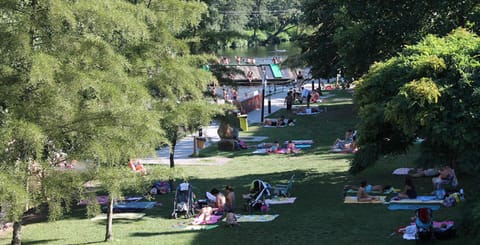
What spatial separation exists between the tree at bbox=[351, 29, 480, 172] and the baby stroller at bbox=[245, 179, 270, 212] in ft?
14.2

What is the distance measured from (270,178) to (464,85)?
34.6 ft

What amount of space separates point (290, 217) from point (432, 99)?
567 cm

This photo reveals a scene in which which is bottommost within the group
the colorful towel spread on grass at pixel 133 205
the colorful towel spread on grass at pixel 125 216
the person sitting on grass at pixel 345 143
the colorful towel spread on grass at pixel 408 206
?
the colorful towel spread on grass at pixel 125 216

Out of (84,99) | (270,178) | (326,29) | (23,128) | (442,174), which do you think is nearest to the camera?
(23,128)

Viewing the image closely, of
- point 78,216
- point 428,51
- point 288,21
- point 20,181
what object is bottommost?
point 78,216

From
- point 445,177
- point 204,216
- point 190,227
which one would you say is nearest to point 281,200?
point 204,216

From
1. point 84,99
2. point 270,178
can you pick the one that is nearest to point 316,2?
point 270,178

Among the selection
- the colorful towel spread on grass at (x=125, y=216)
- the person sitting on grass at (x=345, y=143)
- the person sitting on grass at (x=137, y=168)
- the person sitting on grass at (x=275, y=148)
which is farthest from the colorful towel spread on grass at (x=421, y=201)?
the person sitting on grass at (x=275, y=148)

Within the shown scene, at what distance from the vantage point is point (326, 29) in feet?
122

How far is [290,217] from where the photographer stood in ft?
56.4

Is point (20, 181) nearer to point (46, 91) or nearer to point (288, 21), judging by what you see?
point (46, 91)

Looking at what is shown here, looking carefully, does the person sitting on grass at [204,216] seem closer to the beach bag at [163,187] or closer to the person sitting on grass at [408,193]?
the beach bag at [163,187]

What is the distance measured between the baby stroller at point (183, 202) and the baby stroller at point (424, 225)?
6833mm

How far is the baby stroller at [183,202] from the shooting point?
18.3 meters
